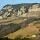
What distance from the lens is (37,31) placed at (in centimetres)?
170

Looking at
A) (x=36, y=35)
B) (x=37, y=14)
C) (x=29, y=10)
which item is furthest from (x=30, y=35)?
(x=29, y=10)

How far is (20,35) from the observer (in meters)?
1.60

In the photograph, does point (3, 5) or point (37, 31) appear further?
point (3, 5)

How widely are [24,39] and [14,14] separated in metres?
1.55

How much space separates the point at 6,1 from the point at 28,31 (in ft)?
6.78

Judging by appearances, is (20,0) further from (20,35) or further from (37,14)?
(20,35)

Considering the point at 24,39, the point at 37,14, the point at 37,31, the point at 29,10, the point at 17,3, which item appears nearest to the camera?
the point at 24,39

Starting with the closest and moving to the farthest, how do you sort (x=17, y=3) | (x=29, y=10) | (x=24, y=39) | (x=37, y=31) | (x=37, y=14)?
(x=24, y=39) → (x=37, y=31) → (x=37, y=14) → (x=29, y=10) → (x=17, y=3)

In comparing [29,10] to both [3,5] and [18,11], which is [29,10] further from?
[3,5]

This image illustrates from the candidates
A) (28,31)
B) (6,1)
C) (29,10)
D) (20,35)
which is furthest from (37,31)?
(6,1)

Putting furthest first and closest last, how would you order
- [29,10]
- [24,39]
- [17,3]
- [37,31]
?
1. [17,3]
2. [29,10]
3. [37,31]
4. [24,39]

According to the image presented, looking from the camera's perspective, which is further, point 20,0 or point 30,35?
point 20,0

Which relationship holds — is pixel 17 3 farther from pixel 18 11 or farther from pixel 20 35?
pixel 20 35

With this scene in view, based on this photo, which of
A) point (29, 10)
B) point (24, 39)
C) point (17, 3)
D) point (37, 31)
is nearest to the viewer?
point (24, 39)
